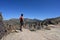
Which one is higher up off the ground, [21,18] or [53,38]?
[21,18]

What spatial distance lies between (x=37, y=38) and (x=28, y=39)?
0.99m

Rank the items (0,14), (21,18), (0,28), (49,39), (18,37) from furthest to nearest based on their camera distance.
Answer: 1. (0,14)
2. (0,28)
3. (21,18)
4. (18,37)
5. (49,39)

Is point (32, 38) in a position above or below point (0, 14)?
below

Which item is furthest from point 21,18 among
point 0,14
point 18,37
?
point 0,14

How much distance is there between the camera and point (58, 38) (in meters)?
14.4

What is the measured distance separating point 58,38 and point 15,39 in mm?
4532

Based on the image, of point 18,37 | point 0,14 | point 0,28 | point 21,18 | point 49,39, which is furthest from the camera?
point 0,14

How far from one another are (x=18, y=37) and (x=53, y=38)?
3.79 meters

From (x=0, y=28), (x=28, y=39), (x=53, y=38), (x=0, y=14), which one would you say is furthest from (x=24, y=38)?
(x=0, y=14)

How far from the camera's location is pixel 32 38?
14.8 meters

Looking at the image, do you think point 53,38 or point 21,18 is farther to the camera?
point 21,18

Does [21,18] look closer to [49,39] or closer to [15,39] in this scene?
[15,39]

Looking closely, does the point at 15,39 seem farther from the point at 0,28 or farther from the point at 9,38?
the point at 0,28

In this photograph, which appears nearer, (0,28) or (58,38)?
(58,38)
